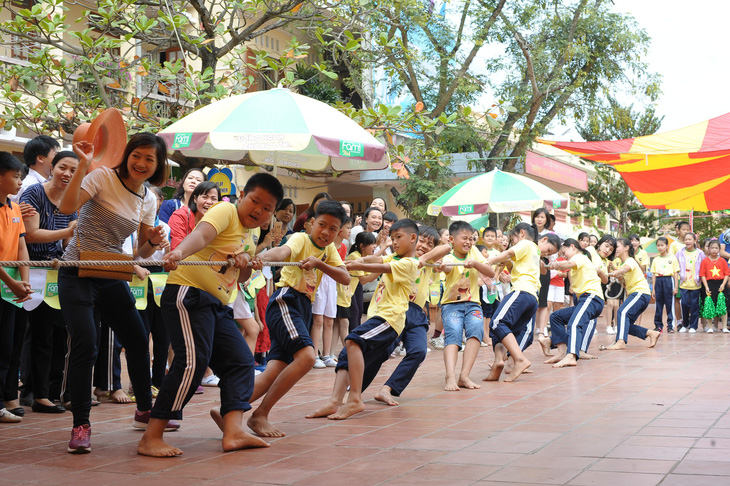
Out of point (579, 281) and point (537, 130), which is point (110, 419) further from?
point (537, 130)

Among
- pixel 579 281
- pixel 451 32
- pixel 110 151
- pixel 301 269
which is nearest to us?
pixel 110 151

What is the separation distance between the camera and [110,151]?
4.86m

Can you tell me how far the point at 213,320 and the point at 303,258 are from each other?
102 centimetres

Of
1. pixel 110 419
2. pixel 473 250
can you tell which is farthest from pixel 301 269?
pixel 473 250

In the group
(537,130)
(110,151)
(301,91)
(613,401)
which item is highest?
(301,91)

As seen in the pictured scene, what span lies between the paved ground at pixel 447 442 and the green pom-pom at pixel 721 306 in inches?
330

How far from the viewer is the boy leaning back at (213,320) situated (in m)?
4.53

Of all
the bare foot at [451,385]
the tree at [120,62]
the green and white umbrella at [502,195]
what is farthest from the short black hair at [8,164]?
the green and white umbrella at [502,195]

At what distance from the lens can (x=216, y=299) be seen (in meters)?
4.73

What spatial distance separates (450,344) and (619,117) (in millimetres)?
14586

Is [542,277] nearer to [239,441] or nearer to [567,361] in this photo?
[567,361]

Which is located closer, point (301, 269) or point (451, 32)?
point (301, 269)

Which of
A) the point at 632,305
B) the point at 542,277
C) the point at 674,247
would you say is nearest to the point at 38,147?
the point at 632,305

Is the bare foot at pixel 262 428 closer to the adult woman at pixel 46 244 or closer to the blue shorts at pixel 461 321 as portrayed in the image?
the adult woman at pixel 46 244
